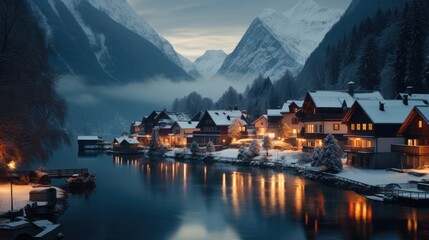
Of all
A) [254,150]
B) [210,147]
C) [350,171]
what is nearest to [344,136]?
[350,171]

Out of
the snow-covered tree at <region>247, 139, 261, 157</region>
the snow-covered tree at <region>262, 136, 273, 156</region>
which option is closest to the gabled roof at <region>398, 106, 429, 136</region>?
the snow-covered tree at <region>262, 136, 273, 156</region>

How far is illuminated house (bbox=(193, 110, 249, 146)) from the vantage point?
108500 millimetres

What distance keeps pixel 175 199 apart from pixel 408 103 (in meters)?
33.1

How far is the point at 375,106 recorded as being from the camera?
201 ft

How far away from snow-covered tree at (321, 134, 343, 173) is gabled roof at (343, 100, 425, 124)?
5.49m

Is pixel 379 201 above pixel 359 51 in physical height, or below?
below

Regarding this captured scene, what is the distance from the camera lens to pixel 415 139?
178 feet

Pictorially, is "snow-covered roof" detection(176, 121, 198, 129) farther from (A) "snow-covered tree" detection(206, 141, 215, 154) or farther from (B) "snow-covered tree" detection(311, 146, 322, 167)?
(B) "snow-covered tree" detection(311, 146, 322, 167)

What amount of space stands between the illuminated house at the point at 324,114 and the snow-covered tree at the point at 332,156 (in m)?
14.4

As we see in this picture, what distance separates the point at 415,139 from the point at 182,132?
7344 centimetres

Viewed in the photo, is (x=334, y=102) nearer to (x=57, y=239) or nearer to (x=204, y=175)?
(x=204, y=175)

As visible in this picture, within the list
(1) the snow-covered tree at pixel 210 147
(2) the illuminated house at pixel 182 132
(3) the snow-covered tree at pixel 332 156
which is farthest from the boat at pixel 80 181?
(2) the illuminated house at pixel 182 132

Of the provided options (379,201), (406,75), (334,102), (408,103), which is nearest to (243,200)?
(379,201)

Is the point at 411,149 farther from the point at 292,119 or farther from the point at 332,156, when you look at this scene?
the point at 292,119
